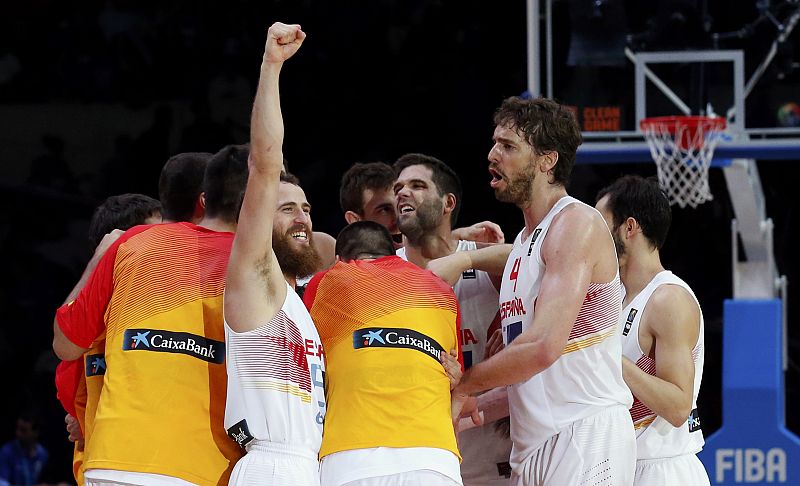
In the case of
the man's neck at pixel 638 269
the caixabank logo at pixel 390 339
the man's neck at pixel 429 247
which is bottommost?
the caixabank logo at pixel 390 339

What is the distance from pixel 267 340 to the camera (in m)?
4.00

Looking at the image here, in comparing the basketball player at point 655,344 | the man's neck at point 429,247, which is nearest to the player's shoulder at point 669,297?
the basketball player at point 655,344

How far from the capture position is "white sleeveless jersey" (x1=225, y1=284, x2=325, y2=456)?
3.96 metres

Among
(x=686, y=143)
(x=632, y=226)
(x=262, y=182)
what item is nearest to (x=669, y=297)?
(x=632, y=226)

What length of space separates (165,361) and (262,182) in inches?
32.2

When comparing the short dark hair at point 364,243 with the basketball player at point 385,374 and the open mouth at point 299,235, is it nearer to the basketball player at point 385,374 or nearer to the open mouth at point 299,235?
the basketball player at point 385,374

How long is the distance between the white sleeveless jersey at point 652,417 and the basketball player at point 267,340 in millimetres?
1757

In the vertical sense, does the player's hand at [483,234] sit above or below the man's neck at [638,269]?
above

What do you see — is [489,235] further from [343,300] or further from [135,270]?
[135,270]

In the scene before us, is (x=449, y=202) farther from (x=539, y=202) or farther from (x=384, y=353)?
(x=384, y=353)

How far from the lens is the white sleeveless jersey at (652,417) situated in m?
5.15

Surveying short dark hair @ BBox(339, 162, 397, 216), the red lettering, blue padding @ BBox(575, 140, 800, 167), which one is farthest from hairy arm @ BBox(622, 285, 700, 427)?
blue padding @ BBox(575, 140, 800, 167)

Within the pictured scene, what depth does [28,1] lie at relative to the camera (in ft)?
46.4

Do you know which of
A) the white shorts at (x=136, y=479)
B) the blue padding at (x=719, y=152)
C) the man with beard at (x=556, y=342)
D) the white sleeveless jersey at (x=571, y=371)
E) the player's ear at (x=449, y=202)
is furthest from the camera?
the blue padding at (x=719, y=152)
